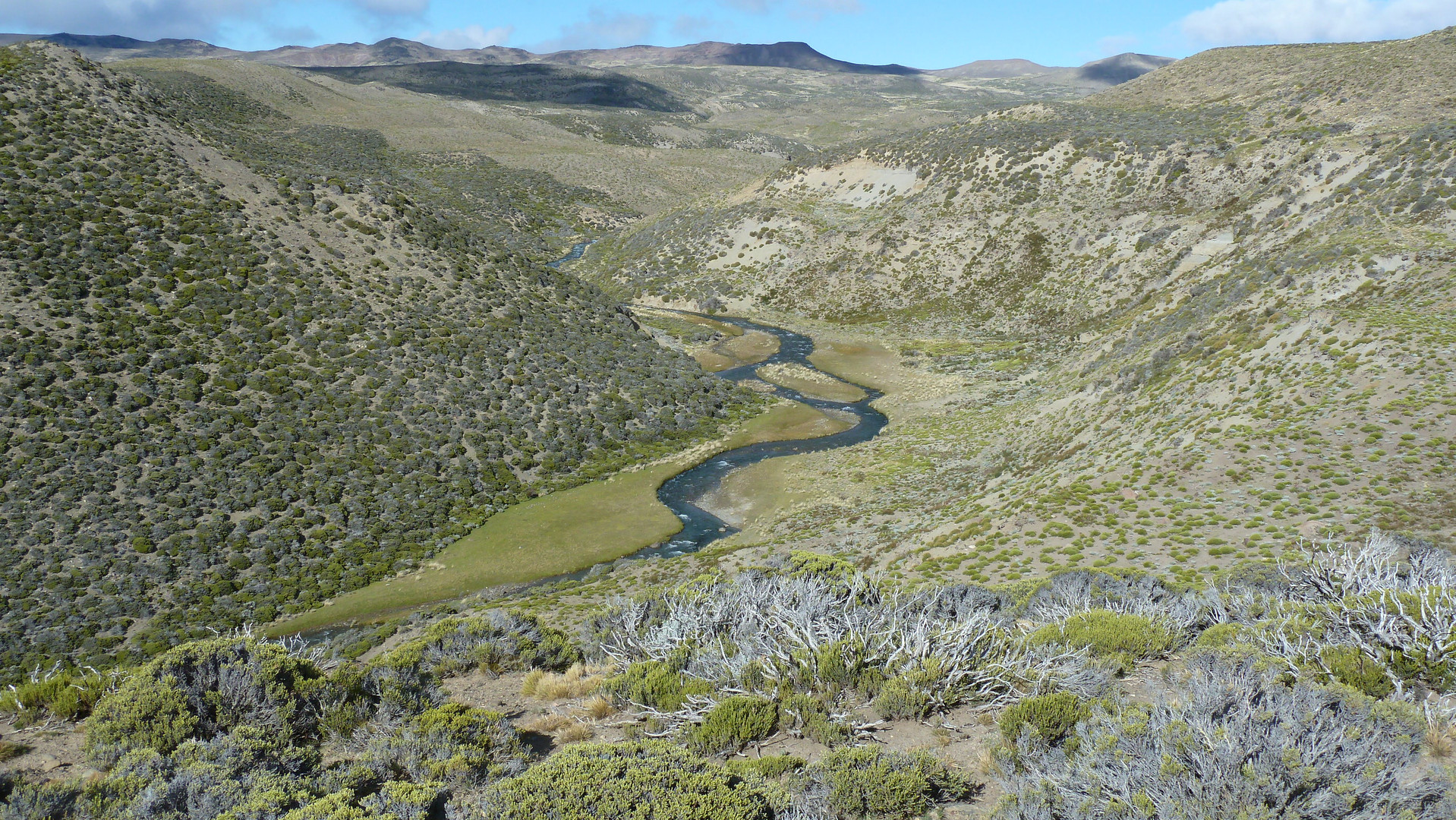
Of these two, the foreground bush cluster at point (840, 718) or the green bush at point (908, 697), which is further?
the green bush at point (908, 697)

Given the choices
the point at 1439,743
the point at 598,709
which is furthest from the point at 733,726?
the point at 1439,743

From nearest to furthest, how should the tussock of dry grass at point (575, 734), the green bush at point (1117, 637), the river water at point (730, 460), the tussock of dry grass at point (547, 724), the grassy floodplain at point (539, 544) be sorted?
1. the tussock of dry grass at point (575, 734)
2. the tussock of dry grass at point (547, 724)
3. the green bush at point (1117, 637)
4. the grassy floodplain at point (539, 544)
5. the river water at point (730, 460)

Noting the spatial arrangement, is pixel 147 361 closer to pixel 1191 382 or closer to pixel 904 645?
pixel 904 645

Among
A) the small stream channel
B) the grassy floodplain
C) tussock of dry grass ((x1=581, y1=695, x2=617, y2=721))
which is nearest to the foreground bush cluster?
tussock of dry grass ((x1=581, y1=695, x2=617, y2=721))

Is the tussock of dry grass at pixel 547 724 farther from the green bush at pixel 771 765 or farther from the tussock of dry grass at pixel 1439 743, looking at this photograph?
the tussock of dry grass at pixel 1439 743

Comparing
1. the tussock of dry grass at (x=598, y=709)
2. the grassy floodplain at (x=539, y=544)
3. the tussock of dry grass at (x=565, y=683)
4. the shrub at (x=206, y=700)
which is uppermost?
the shrub at (x=206, y=700)

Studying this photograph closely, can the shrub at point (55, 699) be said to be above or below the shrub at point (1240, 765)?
below

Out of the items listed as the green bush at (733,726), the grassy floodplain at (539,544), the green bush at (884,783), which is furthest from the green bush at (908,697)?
the grassy floodplain at (539,544)
